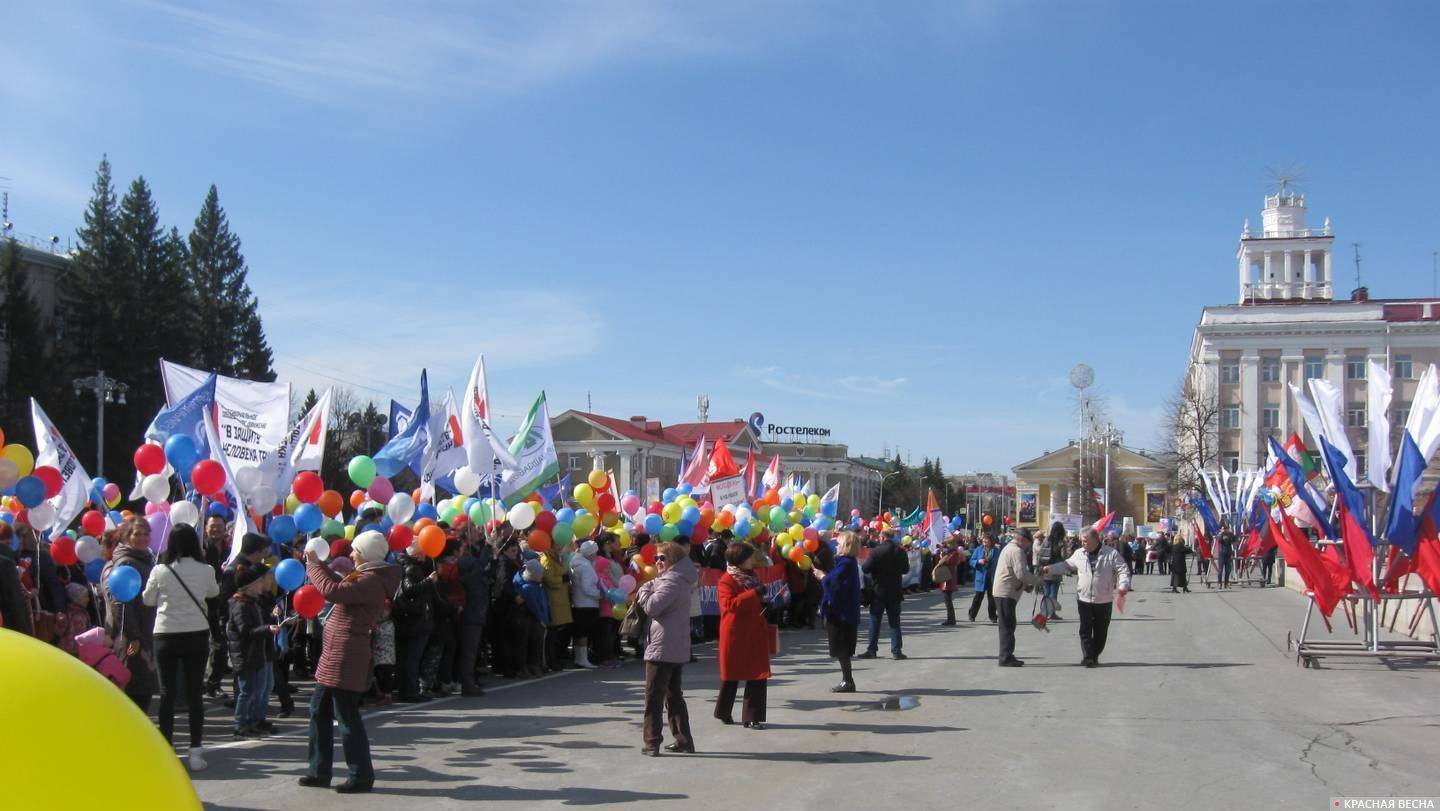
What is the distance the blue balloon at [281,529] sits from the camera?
1111 cm

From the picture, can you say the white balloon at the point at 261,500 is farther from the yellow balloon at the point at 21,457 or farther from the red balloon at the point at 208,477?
the yellow balloon at the point at 21,457

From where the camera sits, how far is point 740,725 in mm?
10633

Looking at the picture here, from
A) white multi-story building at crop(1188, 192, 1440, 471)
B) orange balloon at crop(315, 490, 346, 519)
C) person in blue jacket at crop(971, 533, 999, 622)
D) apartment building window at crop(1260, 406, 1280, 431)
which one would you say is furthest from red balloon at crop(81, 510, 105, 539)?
apartment building window at crop(1260, 406, 1280, 431)

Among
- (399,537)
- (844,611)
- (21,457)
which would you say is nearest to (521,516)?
(399,537)

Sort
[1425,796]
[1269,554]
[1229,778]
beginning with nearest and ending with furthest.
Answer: [1425,796] < [1229,778] < [1269,554]

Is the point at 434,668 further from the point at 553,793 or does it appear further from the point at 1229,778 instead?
the point at 1229,778

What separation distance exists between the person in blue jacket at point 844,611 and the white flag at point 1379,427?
6507 mm

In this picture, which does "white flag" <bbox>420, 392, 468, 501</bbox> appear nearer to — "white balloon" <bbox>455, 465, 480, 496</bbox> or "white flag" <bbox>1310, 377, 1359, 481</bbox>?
"white balloon" <bbox>455, 465, 480, 496</bbox>

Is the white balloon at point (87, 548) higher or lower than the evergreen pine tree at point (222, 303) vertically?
lower

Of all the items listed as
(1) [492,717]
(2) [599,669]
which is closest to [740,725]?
(1) [492,717]

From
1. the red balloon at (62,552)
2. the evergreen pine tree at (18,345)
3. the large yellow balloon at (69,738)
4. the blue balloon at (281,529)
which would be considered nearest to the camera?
the large yellow balloon at (69,738)

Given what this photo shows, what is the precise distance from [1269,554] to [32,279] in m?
60.2

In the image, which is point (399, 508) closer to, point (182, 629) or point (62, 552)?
point (62, 552)

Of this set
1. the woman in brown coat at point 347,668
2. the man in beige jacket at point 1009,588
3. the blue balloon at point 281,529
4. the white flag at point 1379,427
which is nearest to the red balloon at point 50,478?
the blue balloon at point 281,529
